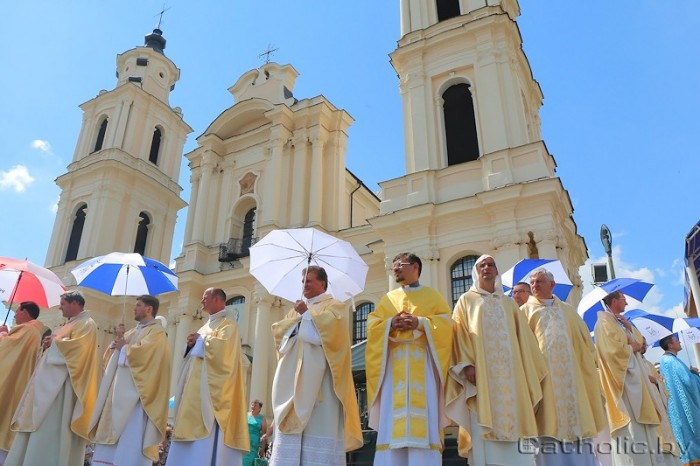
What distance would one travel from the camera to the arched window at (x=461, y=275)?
1392 cm

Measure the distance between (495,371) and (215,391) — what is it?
9.13 feet

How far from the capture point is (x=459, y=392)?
4406 millimetres

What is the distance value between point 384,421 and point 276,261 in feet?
8.39

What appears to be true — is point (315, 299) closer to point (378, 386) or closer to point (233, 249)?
point (378, 386)

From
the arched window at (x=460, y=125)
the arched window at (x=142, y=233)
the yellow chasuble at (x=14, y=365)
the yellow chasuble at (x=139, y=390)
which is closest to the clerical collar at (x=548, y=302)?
the yellow chasuble at (x=139, y=390)

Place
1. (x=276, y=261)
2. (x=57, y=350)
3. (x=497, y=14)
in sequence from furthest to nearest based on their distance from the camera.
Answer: (x=497, y=14), (x=276, y=261), (x=57, y=350)

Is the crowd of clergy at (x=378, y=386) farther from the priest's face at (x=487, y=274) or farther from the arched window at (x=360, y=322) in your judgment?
the arched window at (x=360, y=322)

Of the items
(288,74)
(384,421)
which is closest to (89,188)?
(288,74)

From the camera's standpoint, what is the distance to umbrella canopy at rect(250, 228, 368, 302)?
245 inches

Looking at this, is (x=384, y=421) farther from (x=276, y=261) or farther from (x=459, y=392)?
(x=276, y=261)

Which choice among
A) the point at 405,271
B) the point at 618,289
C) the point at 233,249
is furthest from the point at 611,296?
the point at 233,249

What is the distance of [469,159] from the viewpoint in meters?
15.4

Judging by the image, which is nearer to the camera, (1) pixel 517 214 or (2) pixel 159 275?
(2) pixel 159 275

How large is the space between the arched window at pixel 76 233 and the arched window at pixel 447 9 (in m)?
17.4
